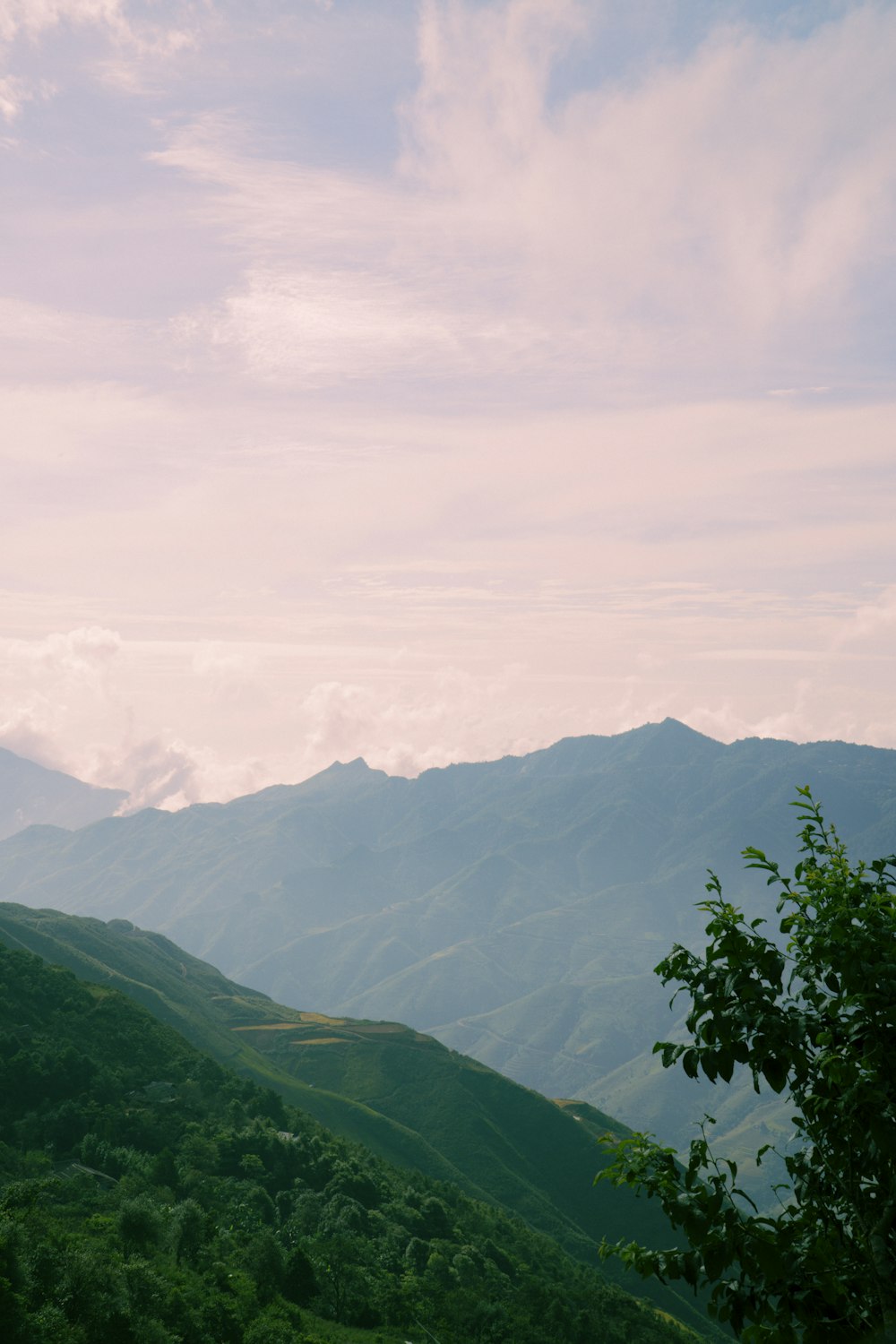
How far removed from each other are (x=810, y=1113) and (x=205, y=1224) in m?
81.5

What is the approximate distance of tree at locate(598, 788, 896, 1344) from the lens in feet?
34.4

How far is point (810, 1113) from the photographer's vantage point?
431 inches

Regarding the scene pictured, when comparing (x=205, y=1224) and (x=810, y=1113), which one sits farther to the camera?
(x=205, y=1224)

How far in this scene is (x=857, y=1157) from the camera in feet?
36.9

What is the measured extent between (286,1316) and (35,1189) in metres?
21.0

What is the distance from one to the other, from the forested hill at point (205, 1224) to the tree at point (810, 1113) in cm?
4526

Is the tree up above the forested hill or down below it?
above

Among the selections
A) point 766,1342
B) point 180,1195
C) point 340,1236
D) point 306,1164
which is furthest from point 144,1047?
point 766,1342

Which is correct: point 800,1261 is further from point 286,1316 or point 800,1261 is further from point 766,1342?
point 286,1316

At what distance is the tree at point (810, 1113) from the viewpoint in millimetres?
10492

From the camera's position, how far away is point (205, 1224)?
77062 mm

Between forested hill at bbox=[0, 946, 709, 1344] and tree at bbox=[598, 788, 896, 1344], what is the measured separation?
148ft

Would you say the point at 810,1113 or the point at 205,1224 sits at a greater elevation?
the point at 810,1113

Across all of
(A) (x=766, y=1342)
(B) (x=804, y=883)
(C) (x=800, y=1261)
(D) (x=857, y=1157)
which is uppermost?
(B) (x=804, y=883)
